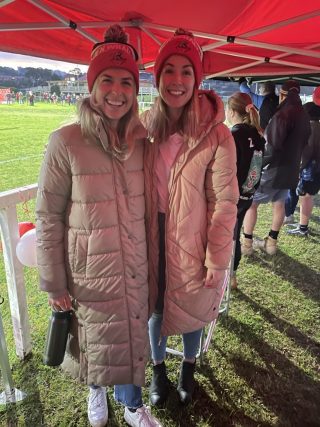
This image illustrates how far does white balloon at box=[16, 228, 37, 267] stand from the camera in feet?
6.97

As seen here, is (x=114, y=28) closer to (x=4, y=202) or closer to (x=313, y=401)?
(x=4, y=202)

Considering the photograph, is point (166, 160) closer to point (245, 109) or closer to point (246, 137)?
point (246, 137)

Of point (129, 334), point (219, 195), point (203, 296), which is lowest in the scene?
point (129, 334)

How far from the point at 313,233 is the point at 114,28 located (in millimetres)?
4457

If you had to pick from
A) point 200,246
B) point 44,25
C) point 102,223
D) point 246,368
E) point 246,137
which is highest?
point 44,25

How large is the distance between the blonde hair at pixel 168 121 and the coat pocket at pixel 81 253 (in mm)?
606

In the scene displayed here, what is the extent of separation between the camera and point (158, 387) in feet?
7.15

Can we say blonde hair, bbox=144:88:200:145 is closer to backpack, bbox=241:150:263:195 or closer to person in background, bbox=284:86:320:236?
backpack, bbox=241:150:263:195

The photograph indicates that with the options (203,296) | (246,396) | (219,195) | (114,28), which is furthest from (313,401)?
(114,28)

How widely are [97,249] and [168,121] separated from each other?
0.72 metres

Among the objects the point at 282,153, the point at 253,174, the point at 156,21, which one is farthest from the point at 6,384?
the point at 282,153

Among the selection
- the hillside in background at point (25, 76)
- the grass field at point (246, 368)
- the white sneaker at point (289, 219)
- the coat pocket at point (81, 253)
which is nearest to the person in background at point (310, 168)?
the white sneaker at point (289, 219)

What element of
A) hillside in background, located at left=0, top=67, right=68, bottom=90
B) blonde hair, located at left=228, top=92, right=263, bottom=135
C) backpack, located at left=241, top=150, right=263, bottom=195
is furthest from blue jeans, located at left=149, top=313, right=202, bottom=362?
hillside in background, located at left=0, top=67, right=68, bottom=90

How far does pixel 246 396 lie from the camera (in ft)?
7.47
